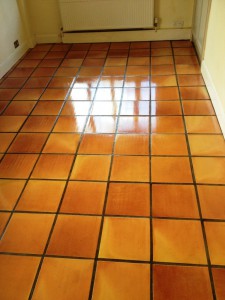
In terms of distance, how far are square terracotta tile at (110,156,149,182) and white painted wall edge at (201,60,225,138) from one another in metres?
0.71

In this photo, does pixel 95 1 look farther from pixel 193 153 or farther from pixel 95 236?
pixel 95 236

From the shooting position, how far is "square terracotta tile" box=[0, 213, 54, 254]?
1.56m

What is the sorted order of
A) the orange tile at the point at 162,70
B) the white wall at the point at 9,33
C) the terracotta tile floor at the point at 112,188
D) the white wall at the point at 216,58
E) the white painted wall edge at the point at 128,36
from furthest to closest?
the white painted wall edge at the point at 128,36 → the white wall at the point at 9,33 → the orange tile at the point at 162,70 → the white wall at the point at 216,58 → the terracotta tile floor at the point at 112,188

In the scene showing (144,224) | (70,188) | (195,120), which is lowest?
(144,224)

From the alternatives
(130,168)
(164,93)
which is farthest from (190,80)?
(130,168)

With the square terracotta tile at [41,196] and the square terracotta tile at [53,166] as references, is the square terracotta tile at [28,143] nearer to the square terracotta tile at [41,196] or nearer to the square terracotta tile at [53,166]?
the square terracotta tile at [53,166]

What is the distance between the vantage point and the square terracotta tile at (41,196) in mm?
1775

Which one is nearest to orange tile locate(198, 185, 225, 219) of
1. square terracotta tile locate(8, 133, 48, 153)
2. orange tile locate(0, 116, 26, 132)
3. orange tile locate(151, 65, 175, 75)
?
→ square terracotta tile locate(8, 133, 48, 153)

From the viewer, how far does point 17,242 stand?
1.59m

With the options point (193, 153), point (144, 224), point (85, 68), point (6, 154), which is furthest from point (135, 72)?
point (144, 224)

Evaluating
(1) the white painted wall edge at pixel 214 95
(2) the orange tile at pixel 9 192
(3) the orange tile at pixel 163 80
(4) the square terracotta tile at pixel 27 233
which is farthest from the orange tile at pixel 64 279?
(3) the orange tile at pixel 163 80

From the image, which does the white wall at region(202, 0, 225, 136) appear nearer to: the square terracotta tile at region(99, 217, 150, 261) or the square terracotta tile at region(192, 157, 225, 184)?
the square terracotta tile at region(192, 157, 225, 184)

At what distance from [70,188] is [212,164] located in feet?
3.16

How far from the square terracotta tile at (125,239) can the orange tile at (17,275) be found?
14.0 inches
